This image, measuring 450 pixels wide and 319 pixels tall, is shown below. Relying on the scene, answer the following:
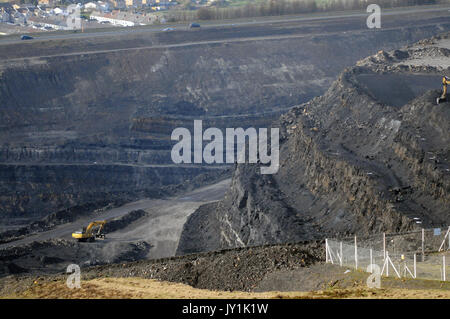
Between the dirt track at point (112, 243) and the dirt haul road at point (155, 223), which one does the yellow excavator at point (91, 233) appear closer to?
the dirt track at point (112, 243)

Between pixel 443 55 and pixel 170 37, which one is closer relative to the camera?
pixel 443 55

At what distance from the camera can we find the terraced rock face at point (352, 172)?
2964 cm

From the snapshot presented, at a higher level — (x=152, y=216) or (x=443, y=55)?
(x=443, y=55)

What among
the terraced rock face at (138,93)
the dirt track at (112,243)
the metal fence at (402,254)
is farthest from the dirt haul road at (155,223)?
the metal fence at (402,254)

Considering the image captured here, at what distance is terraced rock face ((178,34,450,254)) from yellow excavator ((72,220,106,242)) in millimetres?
4995

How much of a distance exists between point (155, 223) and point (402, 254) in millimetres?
24967

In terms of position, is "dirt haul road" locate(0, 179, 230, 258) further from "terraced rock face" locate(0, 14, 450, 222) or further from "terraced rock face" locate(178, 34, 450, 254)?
"terraced rock face" locate(0, 14, 450, 222)

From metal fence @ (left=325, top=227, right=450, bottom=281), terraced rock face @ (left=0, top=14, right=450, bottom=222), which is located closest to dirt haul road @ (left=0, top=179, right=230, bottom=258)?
terraced rock face @ (left=0, top=14, right=450, bottom=222)

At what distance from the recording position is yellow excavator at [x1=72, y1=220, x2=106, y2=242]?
41.4 metres

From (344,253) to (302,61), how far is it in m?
61.6

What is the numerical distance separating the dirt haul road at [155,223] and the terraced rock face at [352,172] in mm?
1107

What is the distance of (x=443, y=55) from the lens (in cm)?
5291
